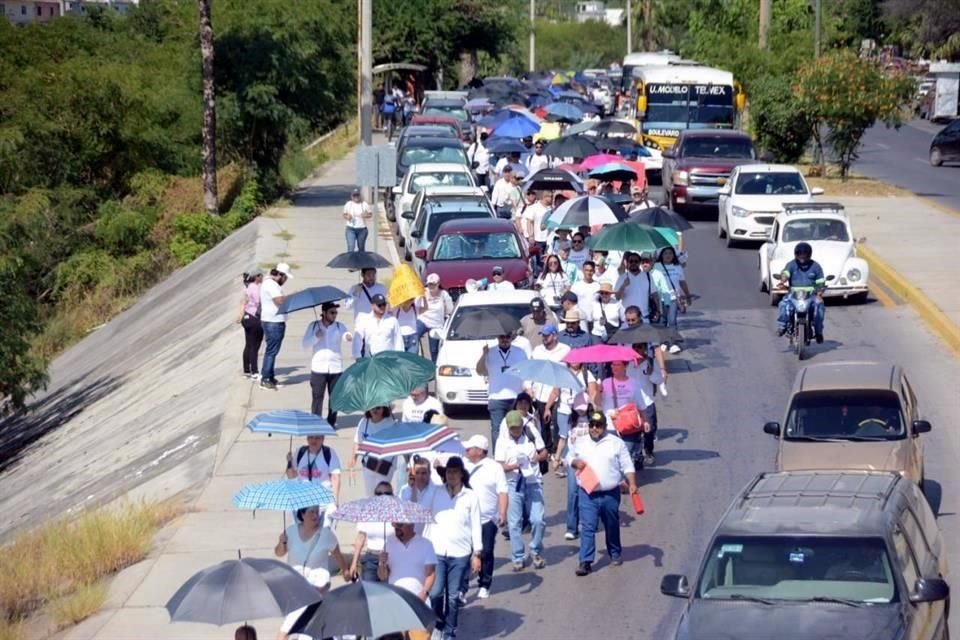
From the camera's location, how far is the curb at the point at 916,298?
23.7 m

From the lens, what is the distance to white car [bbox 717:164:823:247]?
31.8 meters

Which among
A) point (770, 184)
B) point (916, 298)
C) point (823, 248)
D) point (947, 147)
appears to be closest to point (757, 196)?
point (770, 184)

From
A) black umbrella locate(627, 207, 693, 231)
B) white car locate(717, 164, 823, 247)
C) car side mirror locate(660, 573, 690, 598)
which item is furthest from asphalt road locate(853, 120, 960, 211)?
car side mirror locate(660, 573, 690, 598)

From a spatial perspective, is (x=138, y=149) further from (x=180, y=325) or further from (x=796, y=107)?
(x=796, y=107)

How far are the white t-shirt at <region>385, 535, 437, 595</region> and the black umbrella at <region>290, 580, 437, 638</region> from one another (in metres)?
1.93

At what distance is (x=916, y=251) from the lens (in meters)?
31.2

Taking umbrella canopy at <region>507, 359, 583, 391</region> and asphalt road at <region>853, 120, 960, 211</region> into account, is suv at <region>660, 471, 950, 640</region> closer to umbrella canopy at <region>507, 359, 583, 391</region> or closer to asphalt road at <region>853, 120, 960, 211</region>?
umbrella canopy at <region>507, 359, 583, 391</region>

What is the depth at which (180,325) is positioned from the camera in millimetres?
31641

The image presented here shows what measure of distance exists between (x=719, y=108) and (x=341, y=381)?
97.7 feet

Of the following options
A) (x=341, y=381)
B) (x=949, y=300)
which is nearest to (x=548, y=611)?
(x=341, y=381)

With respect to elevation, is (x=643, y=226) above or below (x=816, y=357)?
above

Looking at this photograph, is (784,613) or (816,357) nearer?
(784,613)

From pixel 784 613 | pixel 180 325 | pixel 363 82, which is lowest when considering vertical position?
pixel 180 325

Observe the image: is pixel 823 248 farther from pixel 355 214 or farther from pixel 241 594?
pixel 241 594
